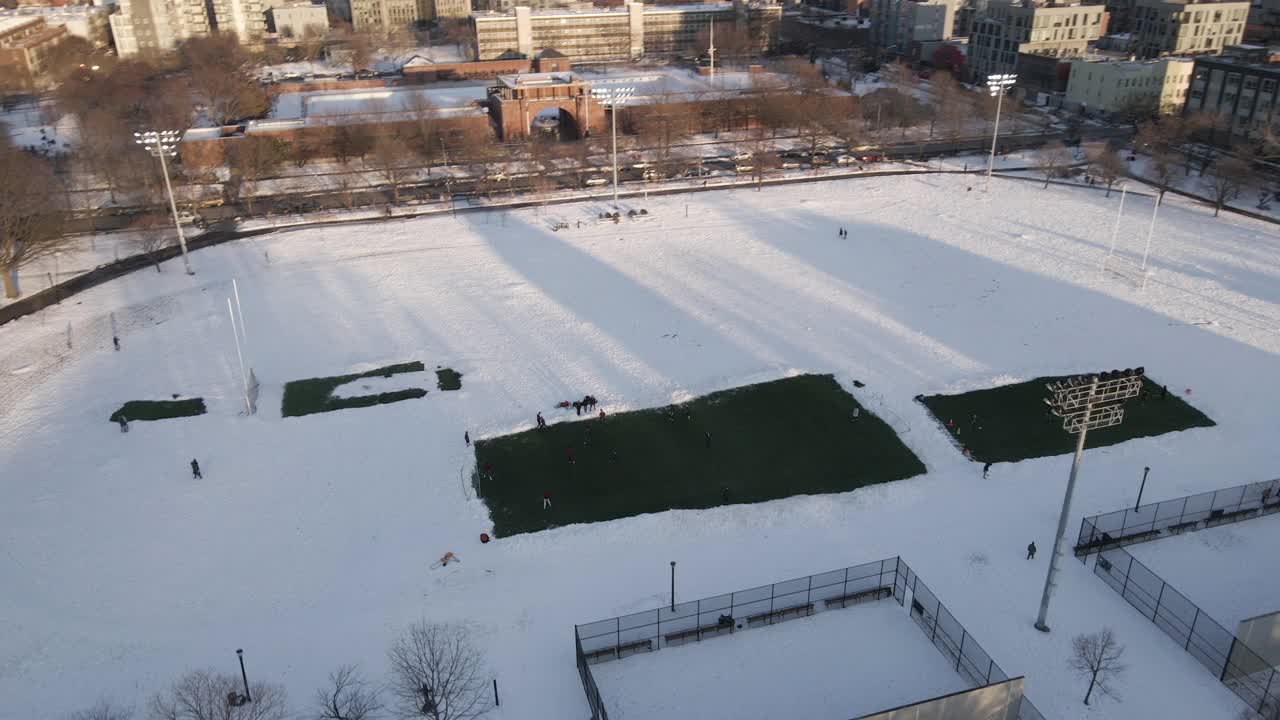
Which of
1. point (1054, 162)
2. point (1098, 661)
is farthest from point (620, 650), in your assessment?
point (1054, 162)

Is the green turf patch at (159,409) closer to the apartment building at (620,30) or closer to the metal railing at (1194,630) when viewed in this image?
the metal railing at (1194,630)

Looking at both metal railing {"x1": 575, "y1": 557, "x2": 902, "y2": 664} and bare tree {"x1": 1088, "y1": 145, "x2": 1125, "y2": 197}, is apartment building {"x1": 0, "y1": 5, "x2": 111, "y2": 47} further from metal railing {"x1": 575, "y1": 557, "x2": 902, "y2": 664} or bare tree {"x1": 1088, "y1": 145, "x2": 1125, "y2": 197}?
metal railing {"x1": 575, "y1": 557, "x2": 902, "y2": 664}

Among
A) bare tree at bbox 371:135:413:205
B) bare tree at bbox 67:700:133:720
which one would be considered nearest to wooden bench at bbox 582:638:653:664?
bare tree at bbox 67:700:133:720

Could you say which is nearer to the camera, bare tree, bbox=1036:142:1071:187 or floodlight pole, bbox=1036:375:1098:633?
floodlight pole, bbox=1036:375:1098:633

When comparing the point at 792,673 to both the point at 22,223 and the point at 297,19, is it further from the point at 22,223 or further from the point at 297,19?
the point at 297,19

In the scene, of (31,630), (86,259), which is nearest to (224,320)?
(86,259)

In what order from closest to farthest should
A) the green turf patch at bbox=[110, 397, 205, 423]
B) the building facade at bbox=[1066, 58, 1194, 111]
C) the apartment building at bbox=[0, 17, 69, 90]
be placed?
Result: 1. the green turf patch at bbox=[110, 397, 205, 423]
2. the building facade at bbox=[1066, 58, 1194, 111]
3. the apartment building at bbox=[0, 17, 69, 90]

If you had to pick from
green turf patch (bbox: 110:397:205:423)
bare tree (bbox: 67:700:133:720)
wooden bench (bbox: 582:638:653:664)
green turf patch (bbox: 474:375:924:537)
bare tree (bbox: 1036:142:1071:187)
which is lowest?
bare tree (bbox: 67:700:133:720)
